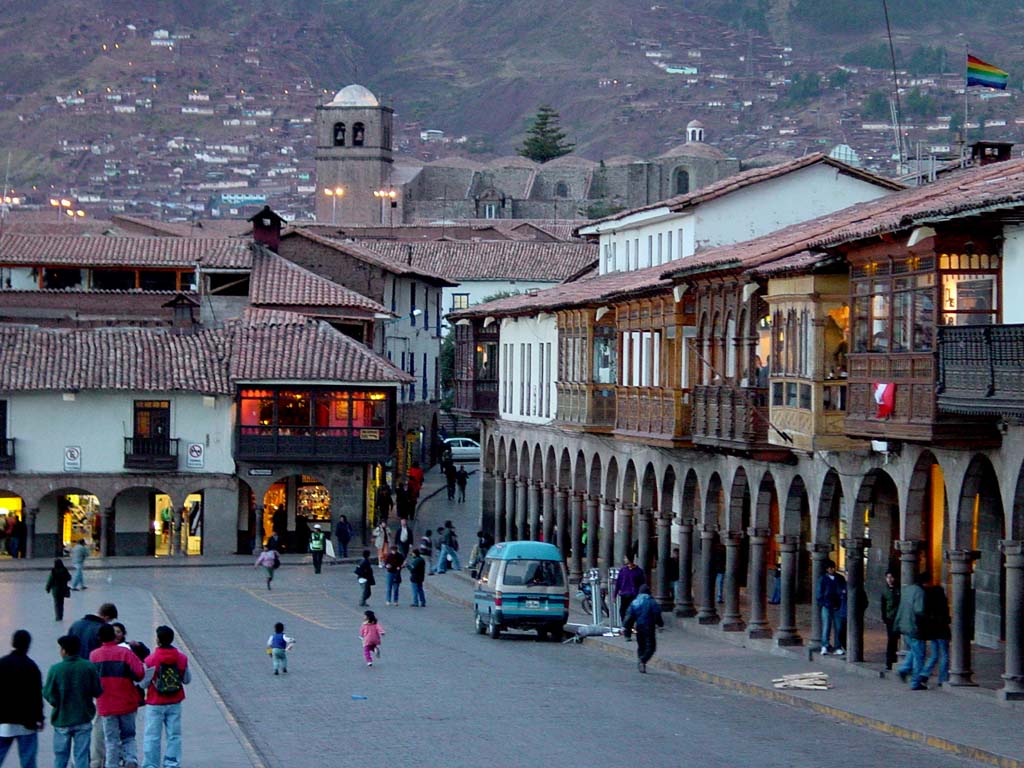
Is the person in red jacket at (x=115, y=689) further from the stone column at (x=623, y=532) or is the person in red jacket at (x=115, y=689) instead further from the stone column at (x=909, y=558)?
the stone column at (x=623, y=532)

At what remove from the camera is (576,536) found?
49.4 meters

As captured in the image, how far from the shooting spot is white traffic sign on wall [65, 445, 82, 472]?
191ft

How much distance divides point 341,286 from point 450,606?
1101 inches

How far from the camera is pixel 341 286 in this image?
72.0 metres

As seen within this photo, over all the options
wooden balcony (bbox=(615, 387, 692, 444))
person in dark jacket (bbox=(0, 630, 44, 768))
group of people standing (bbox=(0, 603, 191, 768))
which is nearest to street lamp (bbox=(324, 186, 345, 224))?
wooden balcony (bbox=(615, 387, 692, 444))

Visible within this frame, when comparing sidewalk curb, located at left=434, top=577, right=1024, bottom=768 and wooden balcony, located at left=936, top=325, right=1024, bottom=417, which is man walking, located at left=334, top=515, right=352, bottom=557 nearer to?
sidewalk curb, located at left=434, top=577, right=1024, bottom=768

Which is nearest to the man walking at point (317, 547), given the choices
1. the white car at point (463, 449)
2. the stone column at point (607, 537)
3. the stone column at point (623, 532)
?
the stone column at point (607, 537)

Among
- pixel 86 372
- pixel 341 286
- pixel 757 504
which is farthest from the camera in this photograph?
pixel 341 286

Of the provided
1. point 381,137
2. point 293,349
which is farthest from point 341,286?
point 381,137

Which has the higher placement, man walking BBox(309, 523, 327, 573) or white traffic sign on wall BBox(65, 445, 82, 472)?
white traffic sign on wall BBox(65, 445, 82, 472)

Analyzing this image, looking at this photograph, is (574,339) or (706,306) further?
(574,339)

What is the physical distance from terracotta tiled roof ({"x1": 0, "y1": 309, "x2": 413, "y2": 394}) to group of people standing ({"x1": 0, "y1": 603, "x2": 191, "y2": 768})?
36939 mm

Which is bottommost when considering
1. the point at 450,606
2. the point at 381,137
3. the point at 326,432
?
the point at 450,606

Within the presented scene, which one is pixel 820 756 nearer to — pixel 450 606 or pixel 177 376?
pixel 450 606
